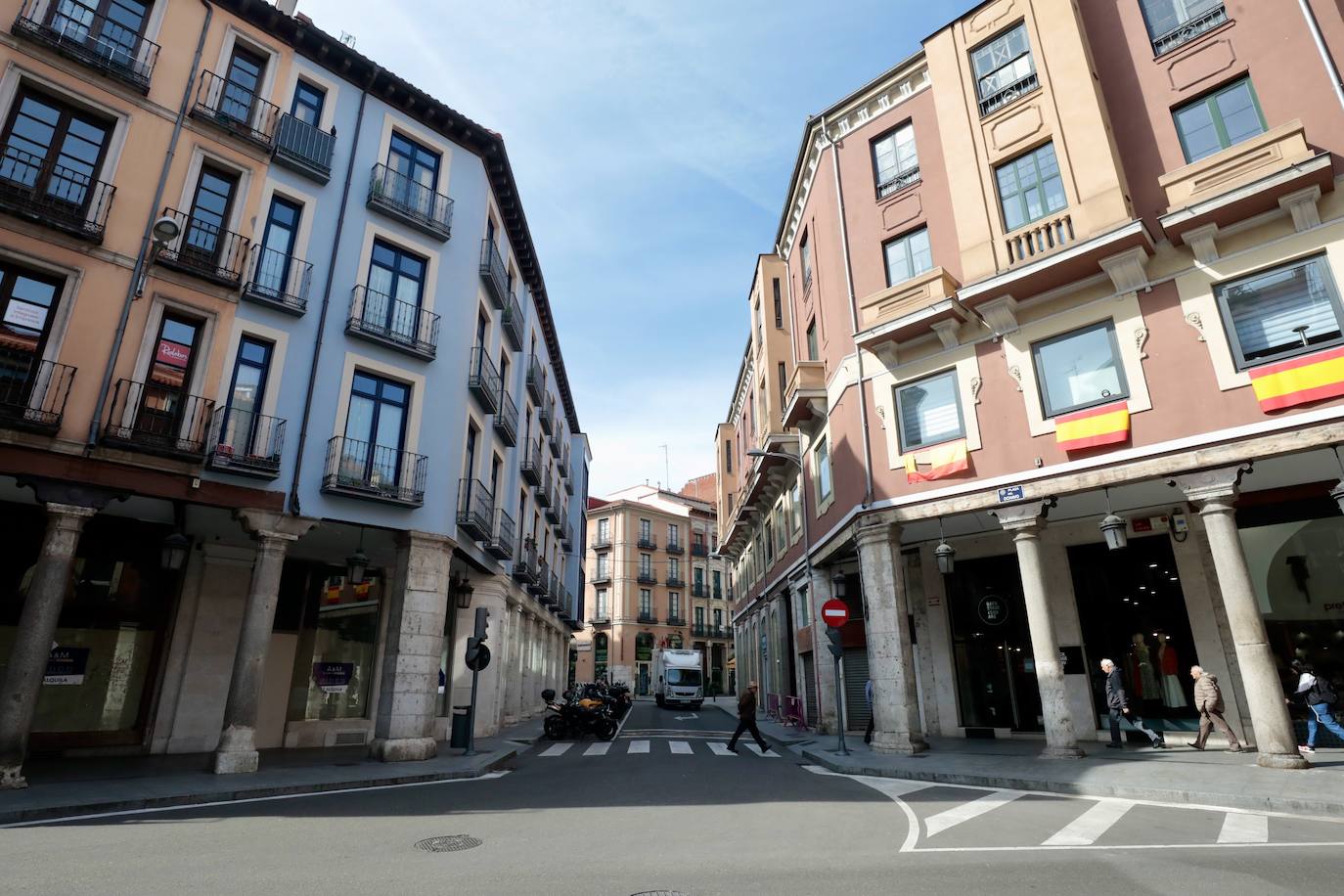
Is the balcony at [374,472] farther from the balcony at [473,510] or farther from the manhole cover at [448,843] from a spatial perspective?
the manhole cover at [448,843]

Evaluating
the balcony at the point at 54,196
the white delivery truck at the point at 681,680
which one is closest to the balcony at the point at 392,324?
the balcony at the point at 54,196

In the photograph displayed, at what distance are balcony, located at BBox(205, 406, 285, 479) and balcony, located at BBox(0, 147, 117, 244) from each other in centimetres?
374

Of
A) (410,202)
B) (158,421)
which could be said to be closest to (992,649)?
(410,202)

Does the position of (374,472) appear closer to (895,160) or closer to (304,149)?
(304,149)

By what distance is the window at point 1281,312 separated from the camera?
1110cm

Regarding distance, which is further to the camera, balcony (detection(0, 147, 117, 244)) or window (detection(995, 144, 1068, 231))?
window (detection(995, 144, 1068, 231))

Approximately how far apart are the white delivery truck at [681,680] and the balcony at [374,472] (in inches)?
1053

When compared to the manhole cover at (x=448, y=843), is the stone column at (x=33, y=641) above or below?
above

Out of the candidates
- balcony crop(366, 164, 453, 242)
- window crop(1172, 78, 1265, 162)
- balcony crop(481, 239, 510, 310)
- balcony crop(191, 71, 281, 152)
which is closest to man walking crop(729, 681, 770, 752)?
balcony crop(481, 239, 510, 310)

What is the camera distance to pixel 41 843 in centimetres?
686

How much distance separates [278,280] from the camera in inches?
577

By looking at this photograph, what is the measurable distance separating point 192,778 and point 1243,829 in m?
14.3

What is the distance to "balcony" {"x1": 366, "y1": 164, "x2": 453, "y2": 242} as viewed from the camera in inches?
642

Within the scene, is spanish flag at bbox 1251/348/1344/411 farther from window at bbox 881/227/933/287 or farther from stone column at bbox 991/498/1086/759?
window at bbox 881/227/933/287
